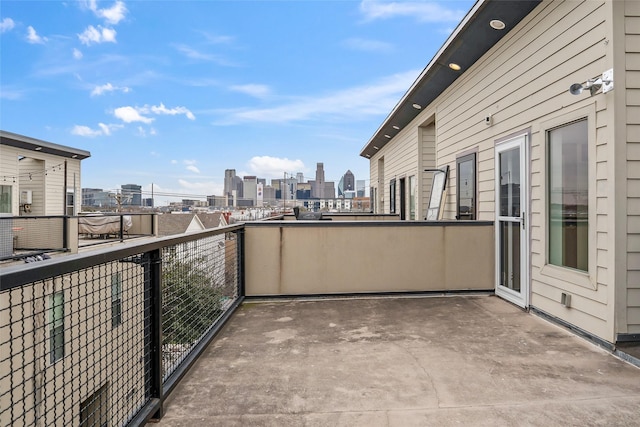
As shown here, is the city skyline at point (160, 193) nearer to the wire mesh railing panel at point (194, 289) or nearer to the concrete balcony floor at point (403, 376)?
the wire mesh railing panel at point (194, 289)

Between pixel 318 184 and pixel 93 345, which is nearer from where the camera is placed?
pixel 93 345

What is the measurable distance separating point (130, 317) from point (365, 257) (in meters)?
2.44

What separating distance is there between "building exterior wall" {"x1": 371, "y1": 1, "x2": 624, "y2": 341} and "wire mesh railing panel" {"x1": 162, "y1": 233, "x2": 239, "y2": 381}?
295 centimetres

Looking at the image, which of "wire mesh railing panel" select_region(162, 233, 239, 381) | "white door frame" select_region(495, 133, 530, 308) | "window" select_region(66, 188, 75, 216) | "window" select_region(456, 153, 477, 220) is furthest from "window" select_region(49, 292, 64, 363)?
"window" select_region(66, 188, 75, 216)

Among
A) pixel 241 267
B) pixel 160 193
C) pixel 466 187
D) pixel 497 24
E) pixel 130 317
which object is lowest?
pixel 130 317

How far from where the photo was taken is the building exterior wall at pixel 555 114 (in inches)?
100

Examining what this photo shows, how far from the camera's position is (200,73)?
21.4 meters

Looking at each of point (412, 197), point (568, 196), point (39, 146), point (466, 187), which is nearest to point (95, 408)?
point (568, 196)

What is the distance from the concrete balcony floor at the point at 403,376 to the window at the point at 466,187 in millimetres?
1948

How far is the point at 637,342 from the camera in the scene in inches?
98.5

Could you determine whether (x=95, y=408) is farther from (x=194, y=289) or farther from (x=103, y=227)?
(x=103, y=227)

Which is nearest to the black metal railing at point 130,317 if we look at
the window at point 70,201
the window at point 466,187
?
the window at point 466,187

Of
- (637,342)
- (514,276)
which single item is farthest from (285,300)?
(637,342)

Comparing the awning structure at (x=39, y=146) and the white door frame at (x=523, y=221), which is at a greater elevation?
the awning structure at (x=39, y=146)
